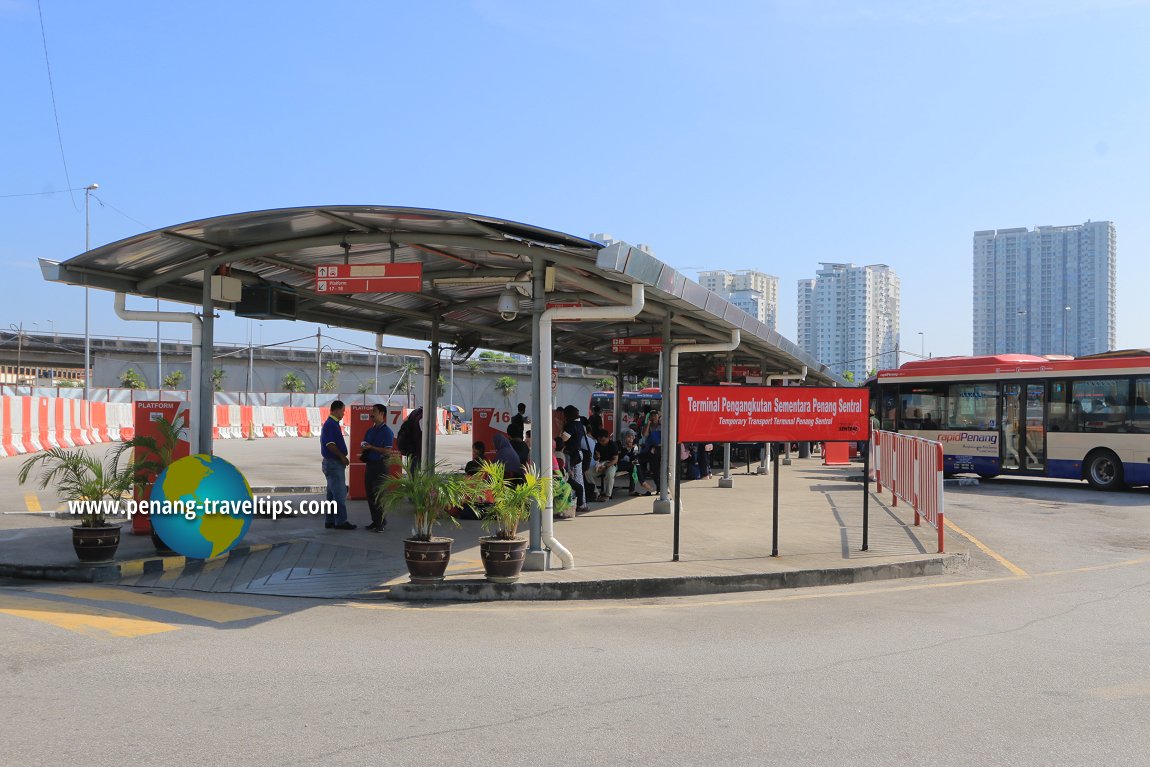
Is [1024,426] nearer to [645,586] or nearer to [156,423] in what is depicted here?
[645,586]

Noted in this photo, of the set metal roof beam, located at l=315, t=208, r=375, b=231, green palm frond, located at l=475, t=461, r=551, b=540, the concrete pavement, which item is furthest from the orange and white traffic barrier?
metal roof beam, located at l=315, t=208, r=375, b=231

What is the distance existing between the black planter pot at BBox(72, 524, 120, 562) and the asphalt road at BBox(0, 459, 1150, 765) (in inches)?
32.5

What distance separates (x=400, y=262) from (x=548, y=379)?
10.2 feet

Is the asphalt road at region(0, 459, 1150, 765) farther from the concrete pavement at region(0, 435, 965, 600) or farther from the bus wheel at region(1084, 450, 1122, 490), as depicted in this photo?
the bus wheel at region(1084, 450, 1122, 490)

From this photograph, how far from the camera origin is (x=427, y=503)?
9062 millimetres

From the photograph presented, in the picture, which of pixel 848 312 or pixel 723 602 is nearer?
pixel 723 602

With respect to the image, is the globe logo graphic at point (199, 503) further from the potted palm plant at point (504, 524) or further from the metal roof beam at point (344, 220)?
the potted palm plant at point (504, 524)

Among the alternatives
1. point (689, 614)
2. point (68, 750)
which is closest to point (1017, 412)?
point (689, 614)

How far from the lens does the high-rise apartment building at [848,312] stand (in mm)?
133250

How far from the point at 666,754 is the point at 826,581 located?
5958 millimetres

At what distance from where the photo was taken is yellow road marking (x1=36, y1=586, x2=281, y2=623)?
7978 millimetres

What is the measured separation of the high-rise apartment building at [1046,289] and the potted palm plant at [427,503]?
109 meters

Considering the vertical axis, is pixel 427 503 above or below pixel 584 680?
above

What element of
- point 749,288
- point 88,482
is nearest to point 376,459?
point 88,482
